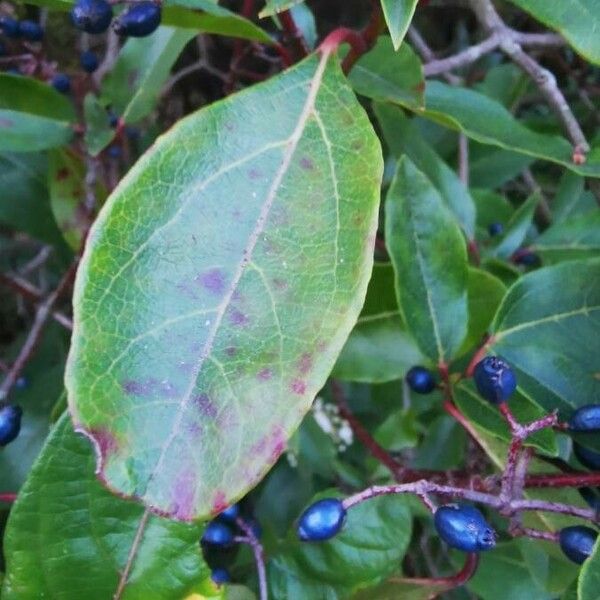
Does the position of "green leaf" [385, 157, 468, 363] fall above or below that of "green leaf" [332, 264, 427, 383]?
above

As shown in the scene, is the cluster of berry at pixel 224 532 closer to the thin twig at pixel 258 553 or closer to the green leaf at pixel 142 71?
the thin twig at pixel 258 553

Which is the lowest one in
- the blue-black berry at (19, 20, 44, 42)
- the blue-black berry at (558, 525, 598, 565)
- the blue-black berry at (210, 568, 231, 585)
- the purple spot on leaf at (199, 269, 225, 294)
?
the blue-black berry at (210, 568, 231, 585)

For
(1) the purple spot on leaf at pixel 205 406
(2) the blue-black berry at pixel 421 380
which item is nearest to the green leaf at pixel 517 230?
(2) the blue-black berry at pixel 421 380

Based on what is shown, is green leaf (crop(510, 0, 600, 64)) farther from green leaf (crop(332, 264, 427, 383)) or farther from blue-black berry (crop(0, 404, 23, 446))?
blue-black berry (crop(0, 404, 23, 446))

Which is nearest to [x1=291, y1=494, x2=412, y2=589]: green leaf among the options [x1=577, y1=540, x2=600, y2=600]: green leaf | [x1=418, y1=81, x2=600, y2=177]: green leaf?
[x1=577, y1=540, x2=600, y2=600]: green leaf

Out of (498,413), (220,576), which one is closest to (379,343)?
(498,413)

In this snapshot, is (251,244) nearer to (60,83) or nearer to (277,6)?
(277,6)
